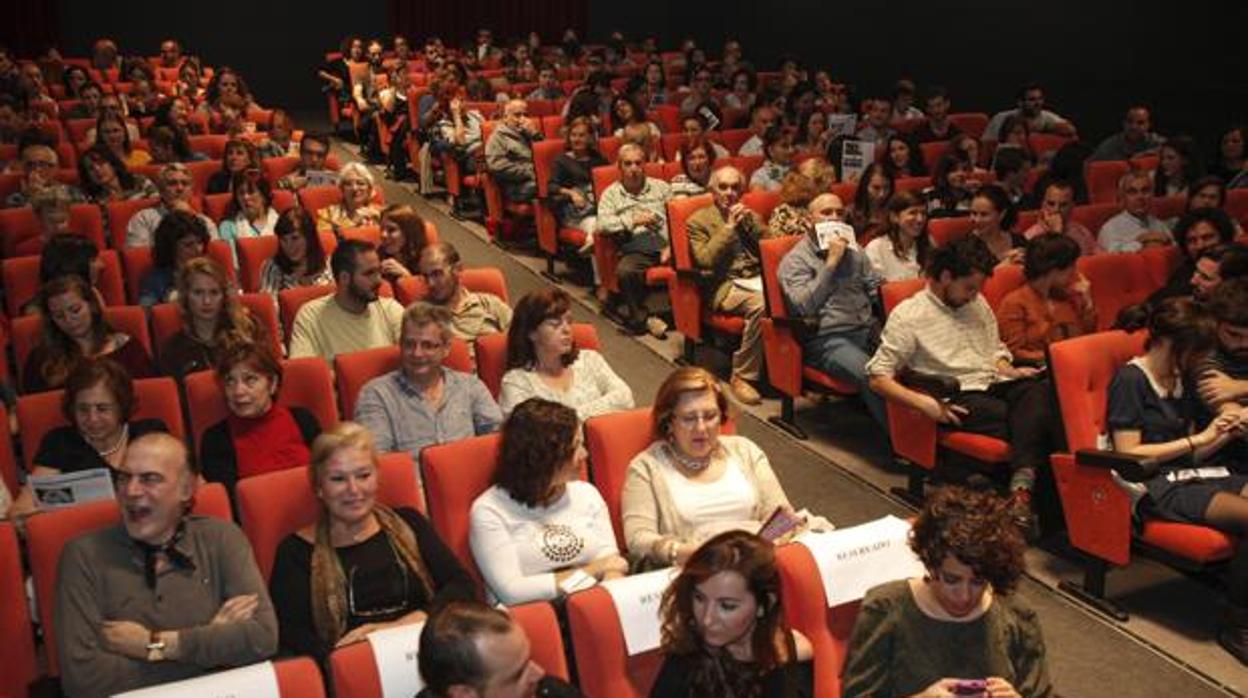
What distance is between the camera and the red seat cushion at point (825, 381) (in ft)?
17.1

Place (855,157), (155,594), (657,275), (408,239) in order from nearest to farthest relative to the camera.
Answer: (155,594)
(408,239)
(657,275)
(855,157)

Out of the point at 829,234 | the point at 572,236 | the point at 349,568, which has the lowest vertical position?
the point at 349,568

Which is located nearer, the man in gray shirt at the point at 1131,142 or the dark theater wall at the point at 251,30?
the man in gray shirt at the point at 1131,142

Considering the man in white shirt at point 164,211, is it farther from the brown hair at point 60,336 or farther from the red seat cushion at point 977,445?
the red seat cushion at point 977,445

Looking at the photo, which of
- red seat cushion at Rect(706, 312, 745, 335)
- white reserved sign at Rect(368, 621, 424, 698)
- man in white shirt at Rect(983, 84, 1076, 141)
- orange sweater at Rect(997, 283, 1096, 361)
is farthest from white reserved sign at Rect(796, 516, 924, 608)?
man in white shirt at Rect(983, 84, 1076, 141)

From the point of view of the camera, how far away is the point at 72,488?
3246mm

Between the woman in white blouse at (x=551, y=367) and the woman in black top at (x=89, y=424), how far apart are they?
1.19 metres

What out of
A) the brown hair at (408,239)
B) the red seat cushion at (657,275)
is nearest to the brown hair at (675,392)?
the brown hair at (408,239)

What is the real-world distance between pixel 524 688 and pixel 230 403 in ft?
6.20

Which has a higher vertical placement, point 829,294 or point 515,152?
point 515,152

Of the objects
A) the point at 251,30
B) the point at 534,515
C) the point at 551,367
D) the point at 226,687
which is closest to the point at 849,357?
the point at 551,367

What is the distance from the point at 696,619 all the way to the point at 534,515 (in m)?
0.89

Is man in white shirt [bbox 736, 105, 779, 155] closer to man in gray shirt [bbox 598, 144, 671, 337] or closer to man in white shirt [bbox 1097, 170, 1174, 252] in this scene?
man in gray shirt [bbox 598, 144, 671, 337]

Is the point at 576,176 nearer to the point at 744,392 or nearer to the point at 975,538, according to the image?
the point at 744,392
